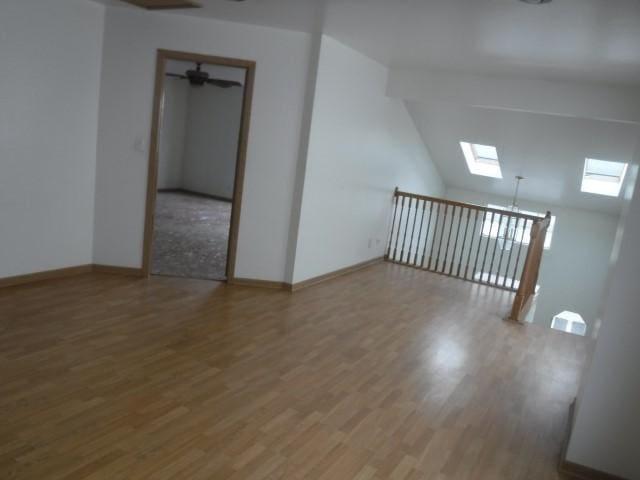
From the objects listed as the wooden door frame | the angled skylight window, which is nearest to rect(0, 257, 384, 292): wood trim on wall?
the wooden door frame

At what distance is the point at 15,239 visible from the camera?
410 centimetres

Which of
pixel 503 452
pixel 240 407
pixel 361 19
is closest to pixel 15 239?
pixel 240 407

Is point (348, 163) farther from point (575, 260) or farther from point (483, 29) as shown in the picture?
point (575, 260)

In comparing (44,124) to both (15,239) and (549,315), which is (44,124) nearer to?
(15,239)

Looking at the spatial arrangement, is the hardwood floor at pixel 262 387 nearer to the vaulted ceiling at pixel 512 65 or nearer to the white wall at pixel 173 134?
the vaulted ceiling at pixel 512 65

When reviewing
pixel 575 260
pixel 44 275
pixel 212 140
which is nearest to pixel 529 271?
pixel 575 260

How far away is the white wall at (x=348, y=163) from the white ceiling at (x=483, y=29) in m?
0.36

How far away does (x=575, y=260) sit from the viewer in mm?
9023

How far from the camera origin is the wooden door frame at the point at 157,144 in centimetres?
454

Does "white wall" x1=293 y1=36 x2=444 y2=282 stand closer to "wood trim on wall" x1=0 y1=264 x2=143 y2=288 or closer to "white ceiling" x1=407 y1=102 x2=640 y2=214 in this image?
"white ceiling" x1=407 y1=102 x2=640 y2=214

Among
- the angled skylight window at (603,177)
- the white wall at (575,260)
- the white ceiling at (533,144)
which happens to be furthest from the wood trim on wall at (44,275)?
the white wall at (575,260)

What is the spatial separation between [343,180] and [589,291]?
5785 mm

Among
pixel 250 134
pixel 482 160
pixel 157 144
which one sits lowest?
pixel 157 144

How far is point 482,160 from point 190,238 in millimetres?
4884
